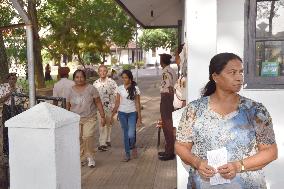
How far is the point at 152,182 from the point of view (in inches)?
283

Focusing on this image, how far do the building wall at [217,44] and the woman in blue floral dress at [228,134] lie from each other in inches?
68.9

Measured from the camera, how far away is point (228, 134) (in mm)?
3105

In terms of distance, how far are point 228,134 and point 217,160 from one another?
0.19m

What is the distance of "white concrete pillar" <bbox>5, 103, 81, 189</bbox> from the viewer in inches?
148

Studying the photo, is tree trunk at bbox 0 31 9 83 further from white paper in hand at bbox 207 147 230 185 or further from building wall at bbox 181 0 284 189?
white paper in hand at bbox 207 147 230 185

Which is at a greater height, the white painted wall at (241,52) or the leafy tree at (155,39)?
the leafy tree at (155,39)

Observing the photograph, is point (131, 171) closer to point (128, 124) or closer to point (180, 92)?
point (128, 124)

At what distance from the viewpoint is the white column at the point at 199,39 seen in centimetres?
497

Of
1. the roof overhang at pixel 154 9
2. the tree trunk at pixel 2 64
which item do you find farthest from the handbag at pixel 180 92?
the tree trunk at pixel 2 64

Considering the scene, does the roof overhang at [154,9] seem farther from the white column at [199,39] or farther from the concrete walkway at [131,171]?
the white column at [199,39]

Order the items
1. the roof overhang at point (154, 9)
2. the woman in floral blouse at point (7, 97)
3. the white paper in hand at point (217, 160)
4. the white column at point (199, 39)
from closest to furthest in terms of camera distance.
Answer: the white paper in hand at point (217, 160)
the white column at point (199, 39)
the woman in floral blouse at point (7, 97)
the roof overhang at point (154, 9)

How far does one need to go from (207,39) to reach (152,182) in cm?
296

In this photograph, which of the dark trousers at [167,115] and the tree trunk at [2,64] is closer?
the tree trunk at [2,64]

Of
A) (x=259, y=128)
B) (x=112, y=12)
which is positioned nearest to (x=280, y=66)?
(x=259, y=128)
